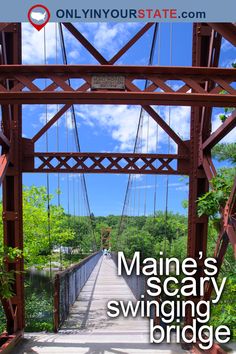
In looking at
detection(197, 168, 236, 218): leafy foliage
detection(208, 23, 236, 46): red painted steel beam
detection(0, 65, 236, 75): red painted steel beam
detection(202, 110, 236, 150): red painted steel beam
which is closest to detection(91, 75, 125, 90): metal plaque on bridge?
detection(0, 65, 236, 75): red painted steel beam

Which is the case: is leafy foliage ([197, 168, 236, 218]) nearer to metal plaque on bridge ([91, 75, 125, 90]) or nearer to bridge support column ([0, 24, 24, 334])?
metal plaque on bridge ([91, 75, 125, 90])

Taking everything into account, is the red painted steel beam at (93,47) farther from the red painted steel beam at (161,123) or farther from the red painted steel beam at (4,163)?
the red painted steel beam at (4,163)

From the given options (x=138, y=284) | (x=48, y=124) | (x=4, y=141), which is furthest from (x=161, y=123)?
(x=138, y=284)

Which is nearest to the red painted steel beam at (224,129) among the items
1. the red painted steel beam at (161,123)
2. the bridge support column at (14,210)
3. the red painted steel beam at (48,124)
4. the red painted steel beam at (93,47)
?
the red painted steel beam at (161,123)

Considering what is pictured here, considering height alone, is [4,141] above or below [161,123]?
below

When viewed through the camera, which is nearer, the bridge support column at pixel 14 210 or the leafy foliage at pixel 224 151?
the bridge support column at pixel 14 210

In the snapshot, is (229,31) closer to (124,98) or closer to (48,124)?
(124,98)

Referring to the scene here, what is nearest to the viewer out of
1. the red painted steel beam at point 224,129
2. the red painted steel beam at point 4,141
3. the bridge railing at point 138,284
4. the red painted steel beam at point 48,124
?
the red painted steel beam at point 224,129

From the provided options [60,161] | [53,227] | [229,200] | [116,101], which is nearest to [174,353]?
[229,200]

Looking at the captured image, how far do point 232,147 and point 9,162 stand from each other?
4469mm

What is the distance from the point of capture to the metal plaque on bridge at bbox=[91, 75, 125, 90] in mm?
3424

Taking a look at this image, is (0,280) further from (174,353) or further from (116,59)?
(116,59)

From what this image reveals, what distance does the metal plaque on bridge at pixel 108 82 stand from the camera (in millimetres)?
3424

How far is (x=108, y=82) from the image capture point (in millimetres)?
3438
